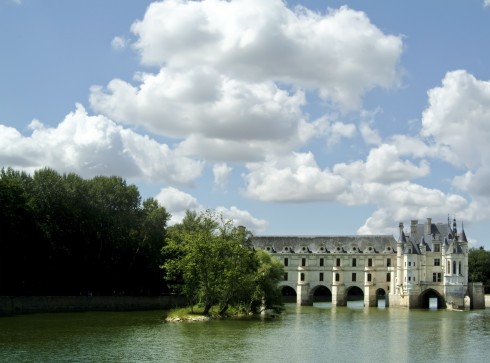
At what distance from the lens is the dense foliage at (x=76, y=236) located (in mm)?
56906

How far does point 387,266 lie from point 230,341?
6143cm

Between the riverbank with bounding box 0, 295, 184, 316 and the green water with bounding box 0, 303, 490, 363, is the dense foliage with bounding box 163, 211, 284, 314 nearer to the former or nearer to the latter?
the green water with bounding box 0, 303, 490, 363

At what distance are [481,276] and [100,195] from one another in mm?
69322

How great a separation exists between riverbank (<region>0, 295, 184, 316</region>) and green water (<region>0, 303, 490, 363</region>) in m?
2.63

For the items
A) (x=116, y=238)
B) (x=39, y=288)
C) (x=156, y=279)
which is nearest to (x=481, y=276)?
(x=156, y=279)

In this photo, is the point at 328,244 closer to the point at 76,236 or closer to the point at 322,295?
the point at 322,295

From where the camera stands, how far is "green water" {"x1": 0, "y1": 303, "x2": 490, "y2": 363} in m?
31.9

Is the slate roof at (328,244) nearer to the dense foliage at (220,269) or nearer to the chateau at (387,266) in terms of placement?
the chateau at (387,266)

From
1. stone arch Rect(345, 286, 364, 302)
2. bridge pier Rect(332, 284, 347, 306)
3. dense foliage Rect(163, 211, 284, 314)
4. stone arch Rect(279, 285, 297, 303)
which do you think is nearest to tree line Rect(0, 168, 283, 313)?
dense foliage Rect(163, 211, 284, 314)

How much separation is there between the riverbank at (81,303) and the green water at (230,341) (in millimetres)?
2631

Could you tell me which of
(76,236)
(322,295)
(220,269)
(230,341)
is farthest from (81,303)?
(322,295)

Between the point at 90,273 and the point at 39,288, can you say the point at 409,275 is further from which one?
the point at 39,288

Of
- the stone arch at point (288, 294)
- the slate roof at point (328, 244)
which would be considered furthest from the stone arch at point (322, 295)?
the slate roof at point (328, 244)

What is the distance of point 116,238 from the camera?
6856 centimetres
